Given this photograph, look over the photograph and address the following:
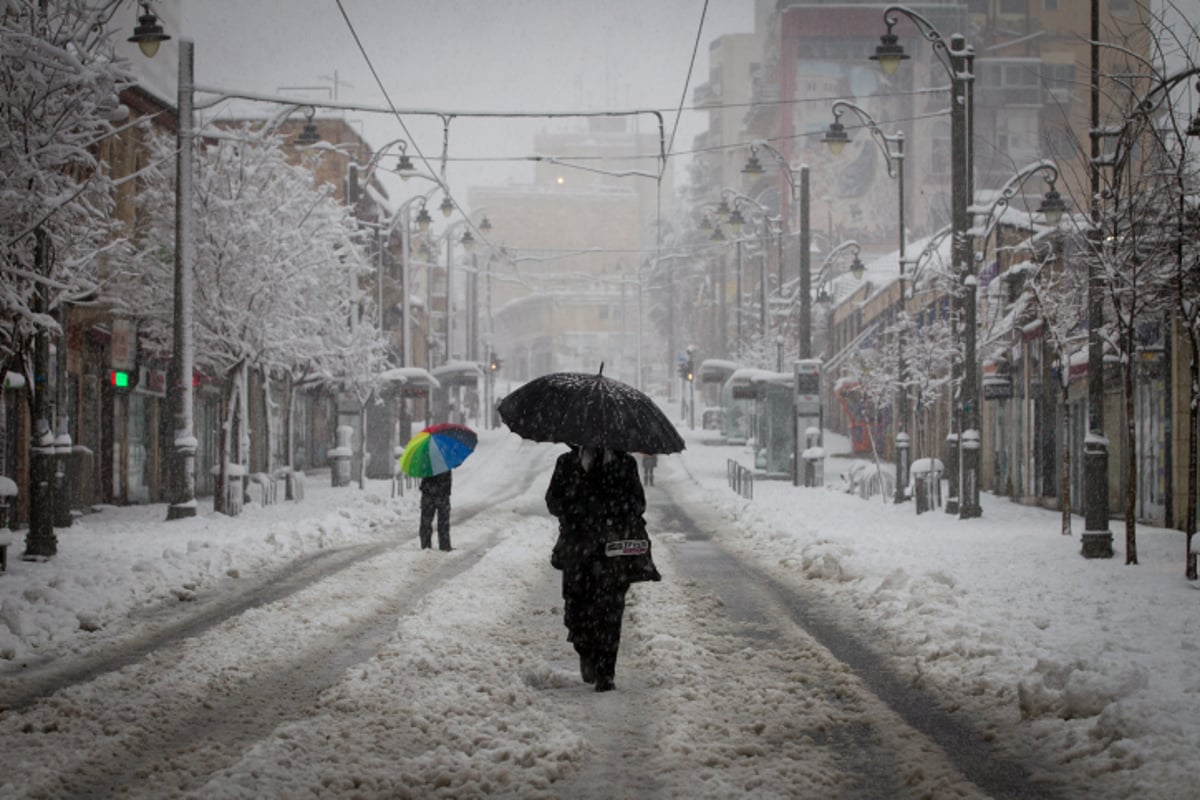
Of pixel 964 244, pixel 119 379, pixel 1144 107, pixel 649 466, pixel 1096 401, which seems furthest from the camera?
pixel 649 466

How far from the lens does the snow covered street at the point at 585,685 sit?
6730mm

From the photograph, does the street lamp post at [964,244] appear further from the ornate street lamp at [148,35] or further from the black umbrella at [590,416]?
the black umbrella at [590,416]

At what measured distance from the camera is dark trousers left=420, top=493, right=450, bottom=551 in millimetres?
18875

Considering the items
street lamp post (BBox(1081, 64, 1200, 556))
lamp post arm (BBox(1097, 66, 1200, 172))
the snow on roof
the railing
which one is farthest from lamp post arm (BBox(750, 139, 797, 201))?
lamp post arm (BBox(1097, 66, 1200, 172))

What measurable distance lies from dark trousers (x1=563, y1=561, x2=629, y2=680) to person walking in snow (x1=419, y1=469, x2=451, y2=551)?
9712 millimetres

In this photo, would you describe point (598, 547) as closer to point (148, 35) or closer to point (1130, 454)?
point (1130, 454)

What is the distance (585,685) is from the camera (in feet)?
29.9

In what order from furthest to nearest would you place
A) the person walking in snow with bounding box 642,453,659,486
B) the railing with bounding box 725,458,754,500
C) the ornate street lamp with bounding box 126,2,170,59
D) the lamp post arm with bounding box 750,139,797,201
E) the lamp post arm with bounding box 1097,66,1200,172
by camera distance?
the person walking in snow with bounding box 642,453,659,486
the railing with bounding box 725,458,754,500
the lamp post arm with bounding box 750,139,797,201
the ornate street lamp with bounding box 126,2,170,59
the lamp post arm with bounding box 1097,66,1200,172

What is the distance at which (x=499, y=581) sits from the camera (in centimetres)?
1516

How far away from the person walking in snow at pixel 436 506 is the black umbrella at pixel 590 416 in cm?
919

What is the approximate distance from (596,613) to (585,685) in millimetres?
535

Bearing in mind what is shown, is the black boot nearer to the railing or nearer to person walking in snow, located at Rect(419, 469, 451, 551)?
person walking in snow, located at Rect(419, 469, 451, 551)

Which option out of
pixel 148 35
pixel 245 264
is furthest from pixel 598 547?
pixel 245 264

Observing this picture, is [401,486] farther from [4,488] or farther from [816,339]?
[816,339]
